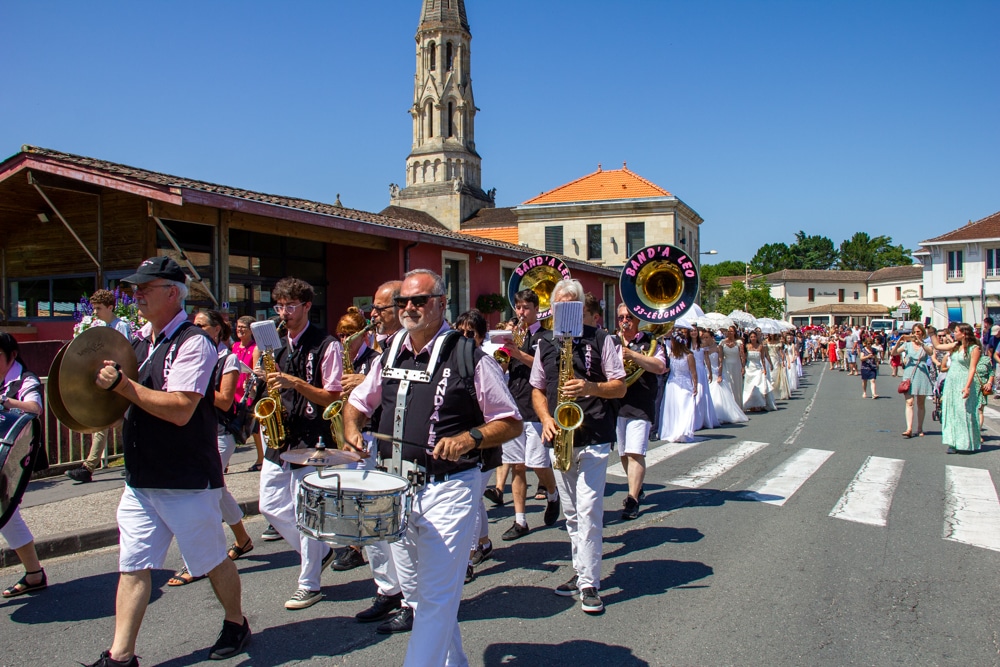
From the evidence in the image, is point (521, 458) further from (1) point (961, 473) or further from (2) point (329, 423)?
(1) point (961, 473)

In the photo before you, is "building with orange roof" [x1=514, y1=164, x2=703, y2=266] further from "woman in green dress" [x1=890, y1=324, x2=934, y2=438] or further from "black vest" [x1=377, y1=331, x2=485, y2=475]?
"black vest" [x1=377, y1=331, x2=485, y2=475]

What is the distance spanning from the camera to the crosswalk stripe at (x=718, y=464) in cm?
860

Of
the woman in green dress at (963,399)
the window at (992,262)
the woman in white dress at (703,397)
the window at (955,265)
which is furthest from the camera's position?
the window at (955,265)

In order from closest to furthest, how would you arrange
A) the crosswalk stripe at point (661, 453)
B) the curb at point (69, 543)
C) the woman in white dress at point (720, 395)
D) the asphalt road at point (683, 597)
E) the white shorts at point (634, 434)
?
the asphalt road at point (683, 597), the curb at point (69, 543), the white shorts at point (634, 434), the crosswalk stripe at point (661, 453), the woman in white dress at point (720, 395)

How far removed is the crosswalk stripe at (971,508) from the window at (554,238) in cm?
4077

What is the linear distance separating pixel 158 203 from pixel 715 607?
33.2 ft

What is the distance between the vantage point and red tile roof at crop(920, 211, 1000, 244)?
48.9 meters

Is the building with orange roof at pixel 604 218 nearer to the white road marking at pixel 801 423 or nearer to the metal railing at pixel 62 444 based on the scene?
the white road marking at pixel 801 423

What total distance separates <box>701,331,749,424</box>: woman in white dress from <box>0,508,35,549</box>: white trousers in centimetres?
1164

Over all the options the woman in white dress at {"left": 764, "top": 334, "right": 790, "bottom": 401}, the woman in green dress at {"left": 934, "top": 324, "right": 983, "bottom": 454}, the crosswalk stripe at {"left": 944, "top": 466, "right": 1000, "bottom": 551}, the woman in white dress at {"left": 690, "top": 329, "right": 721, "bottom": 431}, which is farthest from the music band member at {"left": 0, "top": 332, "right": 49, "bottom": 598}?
the woman in white dress at {"left": 764, "top": 334, "right": 790, "bottom": 401}

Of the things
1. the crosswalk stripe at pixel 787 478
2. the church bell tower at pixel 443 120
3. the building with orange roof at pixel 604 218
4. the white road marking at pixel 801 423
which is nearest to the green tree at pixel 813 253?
the church bell tower at pixel 443 120

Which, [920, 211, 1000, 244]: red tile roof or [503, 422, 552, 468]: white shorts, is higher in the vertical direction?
[920, 211, 1000, 244]: red tile roof

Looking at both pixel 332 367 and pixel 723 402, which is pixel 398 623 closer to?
pixel 332 367

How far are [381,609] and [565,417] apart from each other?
5.29 ft
